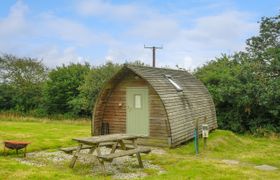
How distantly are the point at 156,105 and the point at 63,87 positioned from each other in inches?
673

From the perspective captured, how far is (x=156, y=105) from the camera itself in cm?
1191

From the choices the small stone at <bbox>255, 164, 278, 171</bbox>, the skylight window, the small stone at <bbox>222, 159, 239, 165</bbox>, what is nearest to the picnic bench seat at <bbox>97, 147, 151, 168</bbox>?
the small stone at <bbox>222, 159, 239, 165</bbox>

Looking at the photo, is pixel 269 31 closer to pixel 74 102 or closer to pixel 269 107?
pixel 269 107

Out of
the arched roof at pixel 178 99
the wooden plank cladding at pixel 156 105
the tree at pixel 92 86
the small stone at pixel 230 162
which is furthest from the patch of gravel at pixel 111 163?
the tree at pixel 92 86

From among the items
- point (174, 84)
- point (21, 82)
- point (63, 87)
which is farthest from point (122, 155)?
point (21, 82)

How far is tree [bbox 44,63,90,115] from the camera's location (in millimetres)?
27281

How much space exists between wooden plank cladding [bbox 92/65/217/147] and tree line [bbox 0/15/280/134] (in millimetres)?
3518

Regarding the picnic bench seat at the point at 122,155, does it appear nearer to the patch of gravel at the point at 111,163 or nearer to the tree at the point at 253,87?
the patch of gravel at the point at 111,163

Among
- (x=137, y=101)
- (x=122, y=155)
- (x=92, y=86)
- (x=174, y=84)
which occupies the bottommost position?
(x=122, y=155)

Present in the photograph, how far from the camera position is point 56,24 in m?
16.8

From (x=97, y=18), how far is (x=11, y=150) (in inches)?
319

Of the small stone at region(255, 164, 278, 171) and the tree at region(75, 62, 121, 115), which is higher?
the tree at region(75, 62, 121, 115)

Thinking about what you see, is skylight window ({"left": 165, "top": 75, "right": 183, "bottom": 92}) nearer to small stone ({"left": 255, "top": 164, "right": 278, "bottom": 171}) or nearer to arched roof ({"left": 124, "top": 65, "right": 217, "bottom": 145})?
arched roof ({"left": 124, "top": 65, "right": 217, "bottom": 145})

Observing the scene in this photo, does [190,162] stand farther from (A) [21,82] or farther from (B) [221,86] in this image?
(A) [21,82]
